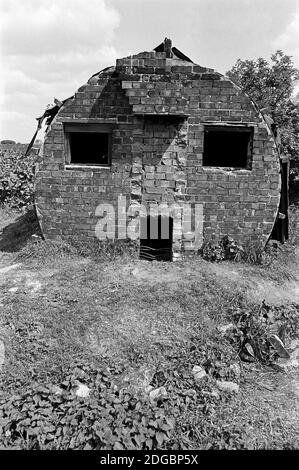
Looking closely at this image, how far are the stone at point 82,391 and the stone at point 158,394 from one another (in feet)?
2.13

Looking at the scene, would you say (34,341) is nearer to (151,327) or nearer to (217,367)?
(151,327)

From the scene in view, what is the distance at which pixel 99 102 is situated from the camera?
6656 millimetres

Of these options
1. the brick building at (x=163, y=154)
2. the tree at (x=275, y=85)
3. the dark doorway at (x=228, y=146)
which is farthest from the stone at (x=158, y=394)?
the tree at (x=275, y=85)

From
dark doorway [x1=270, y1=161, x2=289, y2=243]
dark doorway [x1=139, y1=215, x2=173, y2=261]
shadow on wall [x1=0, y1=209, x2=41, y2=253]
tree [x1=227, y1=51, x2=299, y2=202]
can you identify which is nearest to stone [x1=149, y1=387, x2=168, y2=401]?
dark doorway [x1=139, y1=215, x2=173, y2=261]

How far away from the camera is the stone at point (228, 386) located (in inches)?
152

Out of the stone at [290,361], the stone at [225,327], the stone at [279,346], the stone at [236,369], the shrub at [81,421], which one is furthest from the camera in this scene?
the stone at [225,327]

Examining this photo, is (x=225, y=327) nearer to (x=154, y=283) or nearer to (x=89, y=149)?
(x=154, y=283)

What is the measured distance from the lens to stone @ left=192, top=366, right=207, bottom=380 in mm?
3957

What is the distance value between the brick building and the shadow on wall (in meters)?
1.36

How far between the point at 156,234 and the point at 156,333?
2863 millimetres

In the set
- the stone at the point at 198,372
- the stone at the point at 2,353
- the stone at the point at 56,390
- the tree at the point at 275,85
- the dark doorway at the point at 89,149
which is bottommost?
the stone at the point at 198,372

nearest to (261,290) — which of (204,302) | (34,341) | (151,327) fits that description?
(204,302)

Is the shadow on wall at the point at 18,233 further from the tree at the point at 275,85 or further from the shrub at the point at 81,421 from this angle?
the tree at the point at 275,85

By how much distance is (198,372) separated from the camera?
4012 millimetres
